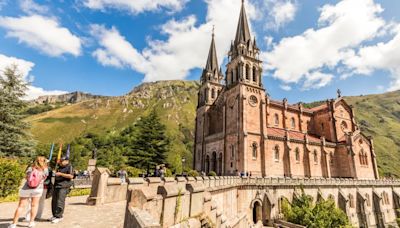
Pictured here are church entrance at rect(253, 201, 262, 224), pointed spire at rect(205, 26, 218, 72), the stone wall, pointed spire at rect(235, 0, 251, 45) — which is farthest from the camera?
pointed spire at rect(205, 26, 218, 72)

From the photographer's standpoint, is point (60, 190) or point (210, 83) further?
point (210, 83)

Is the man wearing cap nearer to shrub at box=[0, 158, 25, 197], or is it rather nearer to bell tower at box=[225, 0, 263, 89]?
shrub at box=[0, 158, 25, 197]

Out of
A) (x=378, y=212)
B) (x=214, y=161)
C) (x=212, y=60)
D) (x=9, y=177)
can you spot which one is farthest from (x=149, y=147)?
(x=378, y=212)

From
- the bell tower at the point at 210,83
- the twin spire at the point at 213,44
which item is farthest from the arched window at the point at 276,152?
the twin spire at the point at 213,44

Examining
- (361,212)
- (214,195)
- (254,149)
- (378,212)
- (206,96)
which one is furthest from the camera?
(206,96)

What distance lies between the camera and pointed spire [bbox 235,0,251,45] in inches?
1521

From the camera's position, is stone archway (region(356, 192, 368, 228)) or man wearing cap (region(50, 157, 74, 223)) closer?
man wearing cap (region(50, 157, 74, 223))

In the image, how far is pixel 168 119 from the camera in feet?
506

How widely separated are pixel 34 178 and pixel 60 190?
981mm

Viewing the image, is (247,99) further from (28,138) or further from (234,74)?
(28,138)

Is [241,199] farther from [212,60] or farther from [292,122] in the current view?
[212,60]

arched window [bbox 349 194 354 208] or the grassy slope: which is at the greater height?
the grassy slope

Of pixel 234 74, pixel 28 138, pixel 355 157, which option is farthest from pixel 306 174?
pixel 28 138

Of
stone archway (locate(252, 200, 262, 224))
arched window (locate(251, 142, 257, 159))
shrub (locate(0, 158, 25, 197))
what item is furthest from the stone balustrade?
shrub (locate(0, 158, 25, 197))
